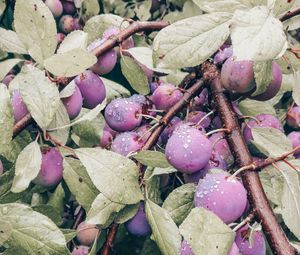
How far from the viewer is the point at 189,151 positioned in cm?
77

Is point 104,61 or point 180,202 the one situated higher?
point 104,61

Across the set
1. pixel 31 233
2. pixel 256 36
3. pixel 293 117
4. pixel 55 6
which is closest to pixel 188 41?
pixel 256 36

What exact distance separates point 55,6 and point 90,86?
531mm

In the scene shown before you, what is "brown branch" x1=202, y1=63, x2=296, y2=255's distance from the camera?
683 mm

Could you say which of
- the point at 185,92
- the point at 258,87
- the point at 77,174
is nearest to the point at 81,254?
the point at 77,174

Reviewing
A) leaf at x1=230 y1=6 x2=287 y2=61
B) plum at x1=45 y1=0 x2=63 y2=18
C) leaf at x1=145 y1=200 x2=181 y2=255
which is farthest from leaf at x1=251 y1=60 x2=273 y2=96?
plum at x1=45 y1=0 x2=63 y2=18

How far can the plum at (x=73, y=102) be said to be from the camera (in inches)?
33.3

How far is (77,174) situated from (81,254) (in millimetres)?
283

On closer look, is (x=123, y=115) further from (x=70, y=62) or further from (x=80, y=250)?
(x=80, y=250)

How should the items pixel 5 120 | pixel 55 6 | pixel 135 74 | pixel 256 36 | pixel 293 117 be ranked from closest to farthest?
pixel 256 36
pixel 5 120
pixel 135 74
pixel 293 117
pixel 55 6

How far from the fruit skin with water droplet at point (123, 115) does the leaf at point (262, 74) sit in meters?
0.23

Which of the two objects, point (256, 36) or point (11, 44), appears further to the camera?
point (11, 44)

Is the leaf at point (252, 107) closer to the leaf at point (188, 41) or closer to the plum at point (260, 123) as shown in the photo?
the plum at point (260, 123)

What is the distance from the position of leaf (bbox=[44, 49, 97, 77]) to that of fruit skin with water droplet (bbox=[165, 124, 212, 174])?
6.7 inches
